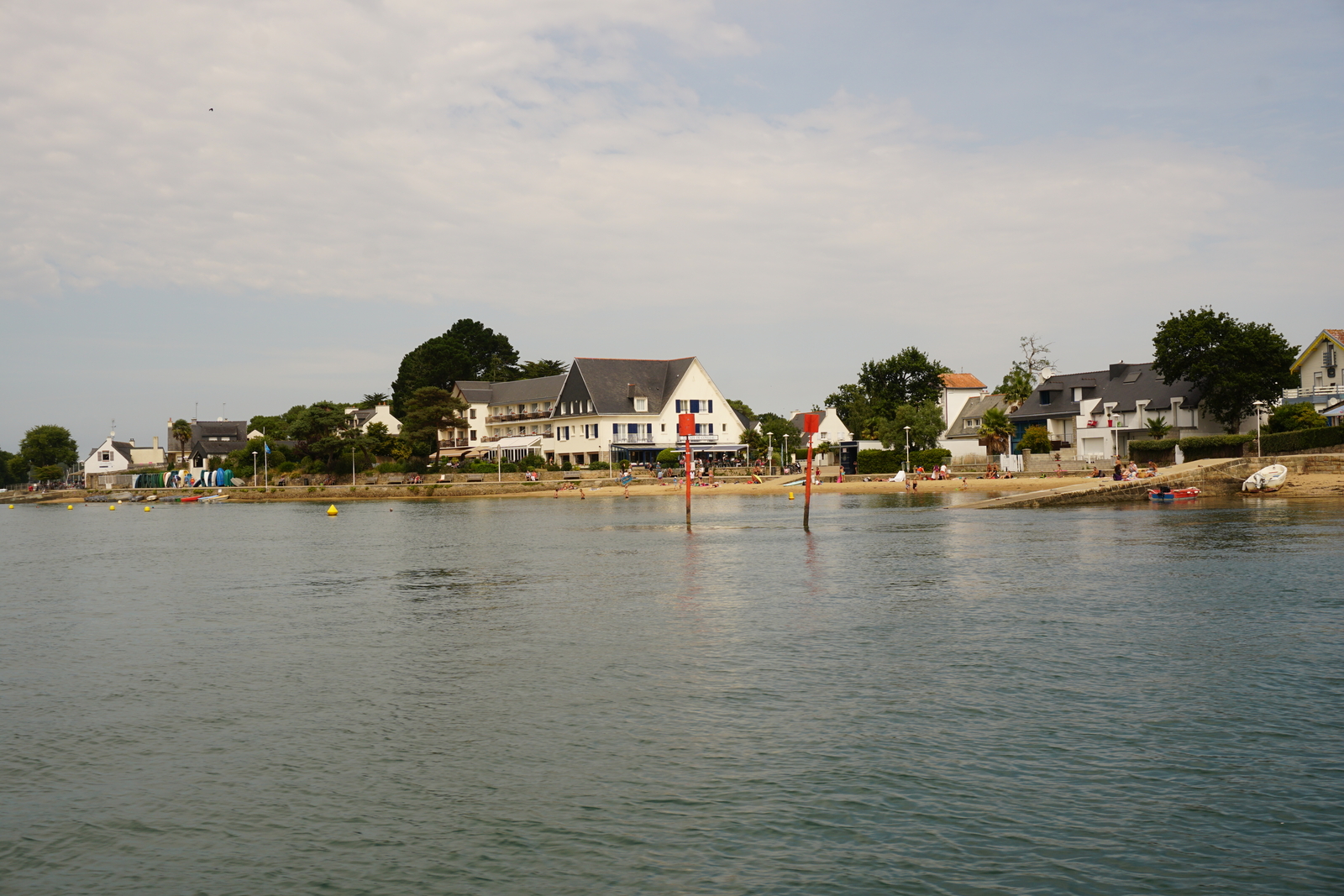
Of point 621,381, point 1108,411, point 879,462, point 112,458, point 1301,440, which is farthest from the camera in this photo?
point 112,458

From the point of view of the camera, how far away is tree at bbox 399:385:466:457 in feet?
339

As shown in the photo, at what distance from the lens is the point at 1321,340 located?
74.4 m

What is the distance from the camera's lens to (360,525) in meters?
58.2

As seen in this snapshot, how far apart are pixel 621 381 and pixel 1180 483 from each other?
55.3 m

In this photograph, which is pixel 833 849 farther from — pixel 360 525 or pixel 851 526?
pixel 360 525

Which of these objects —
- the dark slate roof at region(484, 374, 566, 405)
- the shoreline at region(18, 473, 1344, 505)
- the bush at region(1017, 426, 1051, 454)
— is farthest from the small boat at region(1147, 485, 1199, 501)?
the dark slate roof at region(484, 374, 566, 405)

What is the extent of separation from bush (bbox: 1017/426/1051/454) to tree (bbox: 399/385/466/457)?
57.4m

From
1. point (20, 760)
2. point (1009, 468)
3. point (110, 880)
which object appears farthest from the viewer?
point (1009, 468)

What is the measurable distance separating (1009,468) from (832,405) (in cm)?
4277

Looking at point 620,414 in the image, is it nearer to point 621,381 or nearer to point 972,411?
point 621,381

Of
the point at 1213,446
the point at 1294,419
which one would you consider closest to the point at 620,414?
the point at 1213,446

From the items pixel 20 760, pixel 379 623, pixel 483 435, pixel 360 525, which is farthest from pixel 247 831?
pixel 483 435

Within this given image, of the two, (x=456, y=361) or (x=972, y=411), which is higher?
(x=456, y=361)

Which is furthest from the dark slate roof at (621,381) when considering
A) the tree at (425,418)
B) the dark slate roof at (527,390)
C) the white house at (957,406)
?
the white house at (957,406)
